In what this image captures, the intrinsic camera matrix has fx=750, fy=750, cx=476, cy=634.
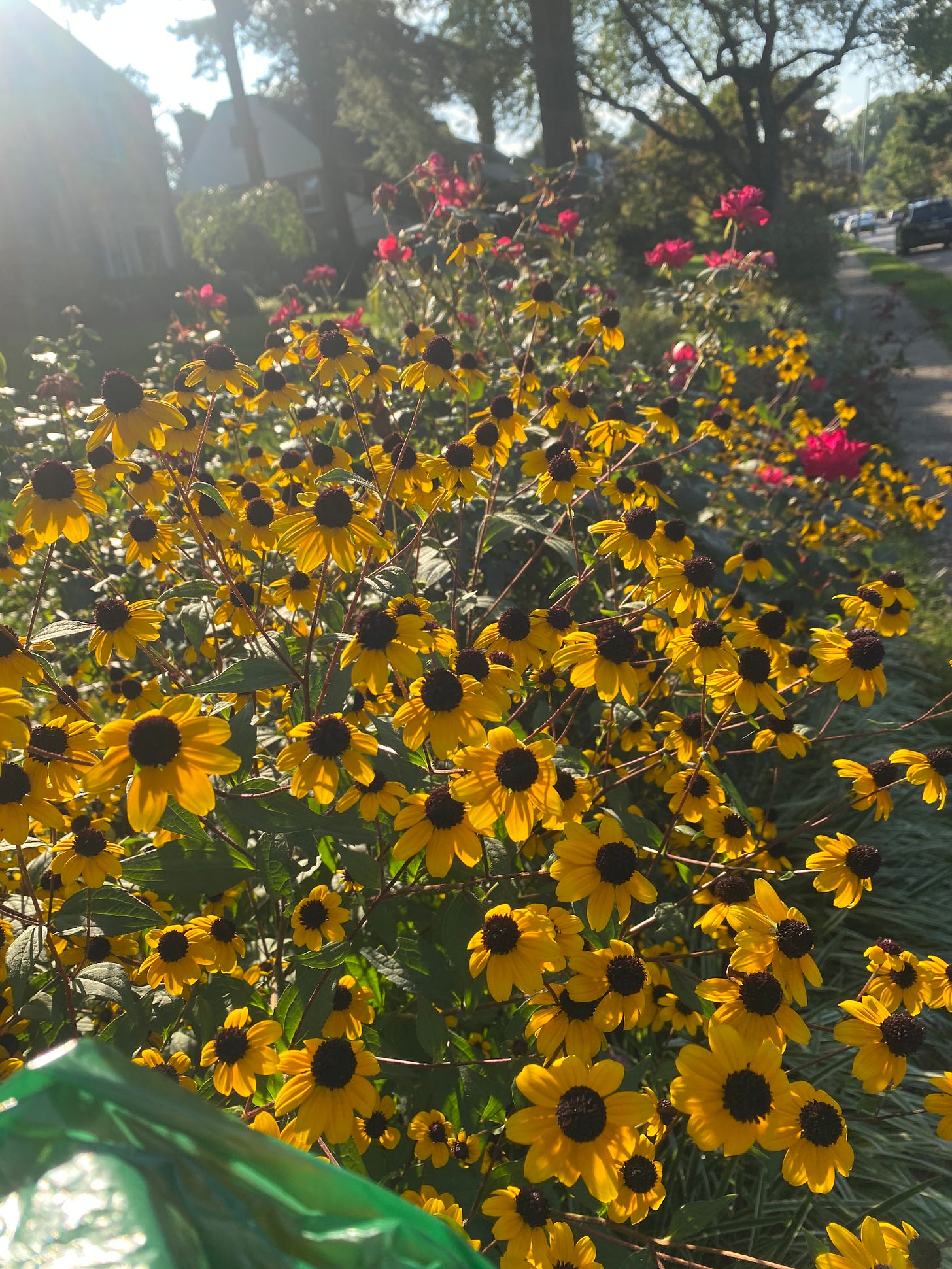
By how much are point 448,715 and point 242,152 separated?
42.9m

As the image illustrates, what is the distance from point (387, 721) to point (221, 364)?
3.74 ft

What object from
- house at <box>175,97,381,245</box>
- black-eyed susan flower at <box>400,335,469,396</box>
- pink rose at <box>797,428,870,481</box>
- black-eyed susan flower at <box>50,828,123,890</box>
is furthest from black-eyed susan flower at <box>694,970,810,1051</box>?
house at <box>175,97,381,245</box>

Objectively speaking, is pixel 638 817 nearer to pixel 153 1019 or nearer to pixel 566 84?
pixel 153 1019

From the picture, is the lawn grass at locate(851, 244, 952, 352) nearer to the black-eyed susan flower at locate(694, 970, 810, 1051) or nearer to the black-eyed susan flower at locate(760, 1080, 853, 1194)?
the black-eyed susan flower at locate(694, 970, 810, 1051)

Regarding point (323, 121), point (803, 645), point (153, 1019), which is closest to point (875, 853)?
point (153, 1019)

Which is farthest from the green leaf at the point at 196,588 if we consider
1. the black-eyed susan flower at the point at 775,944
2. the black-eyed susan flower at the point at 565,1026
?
the black-eyed susan flower at the point at 775,944

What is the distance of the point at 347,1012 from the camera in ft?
4.57

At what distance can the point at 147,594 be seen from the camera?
347 cm

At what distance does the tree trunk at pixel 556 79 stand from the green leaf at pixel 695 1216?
31.1ft

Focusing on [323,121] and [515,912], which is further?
[323,121]

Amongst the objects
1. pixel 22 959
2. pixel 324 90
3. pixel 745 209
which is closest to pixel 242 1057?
pixel 22 959

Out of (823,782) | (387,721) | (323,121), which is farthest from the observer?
(323,121)

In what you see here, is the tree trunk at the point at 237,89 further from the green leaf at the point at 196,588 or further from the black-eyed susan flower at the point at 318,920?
the black-eyed susan flower at the point at 318,920

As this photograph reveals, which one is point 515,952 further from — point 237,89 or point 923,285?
point 237,89
